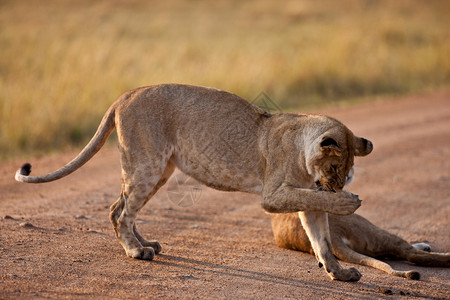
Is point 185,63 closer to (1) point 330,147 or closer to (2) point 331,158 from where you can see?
(2) point 331,158

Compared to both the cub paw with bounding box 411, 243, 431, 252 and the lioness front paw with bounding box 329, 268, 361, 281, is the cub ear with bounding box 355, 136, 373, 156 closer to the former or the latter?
the lioness front paw with bounding box 329, 268, 361, 281

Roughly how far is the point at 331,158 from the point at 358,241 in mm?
1200

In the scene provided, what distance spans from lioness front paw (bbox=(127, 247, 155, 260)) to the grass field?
4.71 metres

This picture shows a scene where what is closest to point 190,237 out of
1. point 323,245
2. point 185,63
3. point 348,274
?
point 323,245

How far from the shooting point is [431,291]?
492cm

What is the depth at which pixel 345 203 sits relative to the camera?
470cm

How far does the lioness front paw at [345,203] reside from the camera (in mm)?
4695

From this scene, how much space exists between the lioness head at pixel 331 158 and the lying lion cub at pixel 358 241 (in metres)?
0.86

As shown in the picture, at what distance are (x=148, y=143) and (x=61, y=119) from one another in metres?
5.59

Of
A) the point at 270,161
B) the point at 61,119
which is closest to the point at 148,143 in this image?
the point at 270,161

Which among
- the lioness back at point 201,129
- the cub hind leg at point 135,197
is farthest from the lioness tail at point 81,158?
the cub hind leg at point 135,197

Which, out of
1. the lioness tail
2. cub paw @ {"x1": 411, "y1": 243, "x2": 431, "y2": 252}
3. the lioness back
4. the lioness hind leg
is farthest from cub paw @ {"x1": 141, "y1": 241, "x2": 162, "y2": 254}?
cub paw @ {"x1": 411, "y1": 243, "x2": 431, "y2": 252}

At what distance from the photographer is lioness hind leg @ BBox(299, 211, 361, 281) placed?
16.4ft

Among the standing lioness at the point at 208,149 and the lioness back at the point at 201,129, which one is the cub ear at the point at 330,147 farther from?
the lioness back at the point at 201,129
